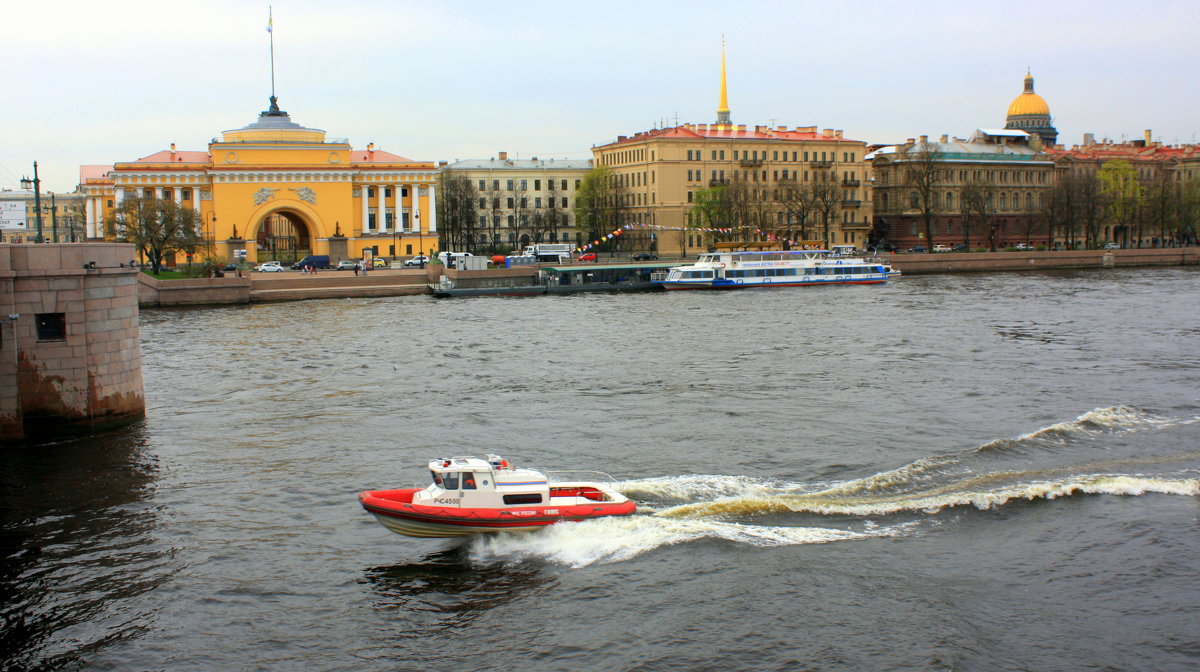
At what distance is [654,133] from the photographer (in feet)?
283

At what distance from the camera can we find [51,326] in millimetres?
20016

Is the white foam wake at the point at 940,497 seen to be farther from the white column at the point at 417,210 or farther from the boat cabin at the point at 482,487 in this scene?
the white column at the point at 417,210

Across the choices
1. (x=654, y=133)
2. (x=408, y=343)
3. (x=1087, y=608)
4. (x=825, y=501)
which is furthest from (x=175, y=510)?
(x=654, y=133)

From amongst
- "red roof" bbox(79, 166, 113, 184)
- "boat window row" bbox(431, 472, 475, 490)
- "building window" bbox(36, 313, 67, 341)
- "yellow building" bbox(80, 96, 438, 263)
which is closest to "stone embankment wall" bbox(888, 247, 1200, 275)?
"yellow building" bbox(80, 96, 438, 263)

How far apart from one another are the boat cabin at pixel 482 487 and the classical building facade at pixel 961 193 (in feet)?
255

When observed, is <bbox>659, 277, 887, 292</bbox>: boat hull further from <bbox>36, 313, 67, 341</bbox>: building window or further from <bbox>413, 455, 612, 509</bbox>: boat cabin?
<bbox>413, 455, 612, 509</bbox>: boat cabin

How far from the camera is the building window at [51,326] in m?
19.9

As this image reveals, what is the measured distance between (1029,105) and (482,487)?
107 meters

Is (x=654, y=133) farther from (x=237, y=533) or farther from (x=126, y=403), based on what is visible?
(x=237, y=533)

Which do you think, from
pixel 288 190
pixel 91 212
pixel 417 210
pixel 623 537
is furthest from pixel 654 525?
pixel 91 212

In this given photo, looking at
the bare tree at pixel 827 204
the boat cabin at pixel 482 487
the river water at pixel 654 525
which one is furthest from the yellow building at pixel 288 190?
the boat cabin at pixel 482 487

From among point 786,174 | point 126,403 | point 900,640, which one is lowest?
point 900,640

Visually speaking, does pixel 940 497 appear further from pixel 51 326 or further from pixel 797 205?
pixel 797 205

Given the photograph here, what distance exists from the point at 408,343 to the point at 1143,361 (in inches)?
836
